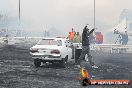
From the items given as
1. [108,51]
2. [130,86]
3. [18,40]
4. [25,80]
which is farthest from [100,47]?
[130,86]

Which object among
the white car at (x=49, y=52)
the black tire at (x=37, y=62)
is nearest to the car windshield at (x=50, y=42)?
the white car at (x=49, y=52)

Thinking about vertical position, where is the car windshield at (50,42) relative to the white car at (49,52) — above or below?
above

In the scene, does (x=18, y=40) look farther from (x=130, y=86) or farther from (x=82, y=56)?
(x=130, y=86)

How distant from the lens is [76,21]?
340ft

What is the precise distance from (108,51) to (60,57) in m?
16.2

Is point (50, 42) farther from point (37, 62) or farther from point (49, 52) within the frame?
point (37, 62)

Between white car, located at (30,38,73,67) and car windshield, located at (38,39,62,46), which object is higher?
car windshield, located at (38,39,62,46)

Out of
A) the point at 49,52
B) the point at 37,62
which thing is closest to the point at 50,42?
the point at 49,52

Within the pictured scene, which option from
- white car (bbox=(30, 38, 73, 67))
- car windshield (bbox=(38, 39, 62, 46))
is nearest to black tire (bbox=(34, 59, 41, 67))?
white car (bbox=(30, 38, 73, 67))

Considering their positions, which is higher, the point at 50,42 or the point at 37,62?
the point at 50,42

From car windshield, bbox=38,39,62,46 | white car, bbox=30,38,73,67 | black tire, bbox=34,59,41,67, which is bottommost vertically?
black tire, bbox=34,59,41,67

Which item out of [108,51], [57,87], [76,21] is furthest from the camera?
[76,21]

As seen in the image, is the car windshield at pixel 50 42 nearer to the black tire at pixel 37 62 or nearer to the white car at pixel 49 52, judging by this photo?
Answer: the white car at pixel 49 52

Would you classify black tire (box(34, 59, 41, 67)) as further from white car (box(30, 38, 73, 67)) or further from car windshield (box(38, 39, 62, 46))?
car windshield (box(38, 39, 62, 46))
